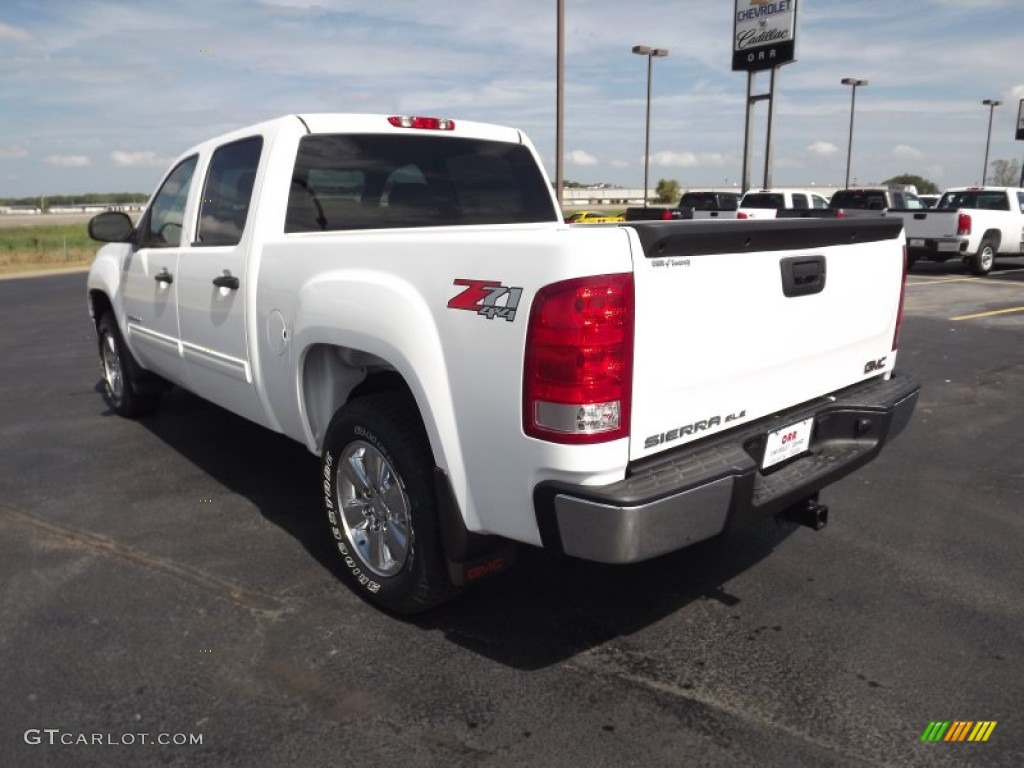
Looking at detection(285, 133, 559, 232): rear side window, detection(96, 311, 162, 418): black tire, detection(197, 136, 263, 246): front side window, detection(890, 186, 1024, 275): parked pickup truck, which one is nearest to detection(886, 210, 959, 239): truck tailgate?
detection(890, 186, 1024, 275): parked pickup truck

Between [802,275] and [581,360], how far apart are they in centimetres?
110

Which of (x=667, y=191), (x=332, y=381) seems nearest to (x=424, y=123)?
(x=332, y=381)

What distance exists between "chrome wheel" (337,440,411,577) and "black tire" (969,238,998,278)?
17.4m

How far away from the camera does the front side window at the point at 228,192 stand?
4051 millimetres

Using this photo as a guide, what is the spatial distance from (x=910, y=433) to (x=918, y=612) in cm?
287

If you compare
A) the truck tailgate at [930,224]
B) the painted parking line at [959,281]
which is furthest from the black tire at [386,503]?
the truck tailgate at [930,224]

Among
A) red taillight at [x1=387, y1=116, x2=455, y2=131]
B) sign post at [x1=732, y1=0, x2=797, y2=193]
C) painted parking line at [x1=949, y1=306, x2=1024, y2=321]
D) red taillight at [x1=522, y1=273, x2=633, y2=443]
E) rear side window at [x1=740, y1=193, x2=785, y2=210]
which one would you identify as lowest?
painted parking line at [x1=949, y1=306, x2=1024, y2=321]

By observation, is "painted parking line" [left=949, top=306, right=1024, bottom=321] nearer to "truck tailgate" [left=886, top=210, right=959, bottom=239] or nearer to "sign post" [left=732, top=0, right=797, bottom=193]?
Answer: "truck tailgate" [left=886, top=210, right=959, bottom=239]

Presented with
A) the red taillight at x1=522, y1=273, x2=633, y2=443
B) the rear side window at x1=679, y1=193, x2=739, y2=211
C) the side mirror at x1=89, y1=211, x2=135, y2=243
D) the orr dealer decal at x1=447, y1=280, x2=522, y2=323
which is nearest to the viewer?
the red taillight at x1=522, y1=273, x2=633, y2=443

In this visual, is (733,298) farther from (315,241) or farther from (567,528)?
(315,241)

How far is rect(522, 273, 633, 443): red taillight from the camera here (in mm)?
2330

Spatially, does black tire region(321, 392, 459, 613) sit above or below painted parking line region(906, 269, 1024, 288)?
above

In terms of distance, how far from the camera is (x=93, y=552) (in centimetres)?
390

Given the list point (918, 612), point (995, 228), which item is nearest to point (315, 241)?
point (918, 612)
